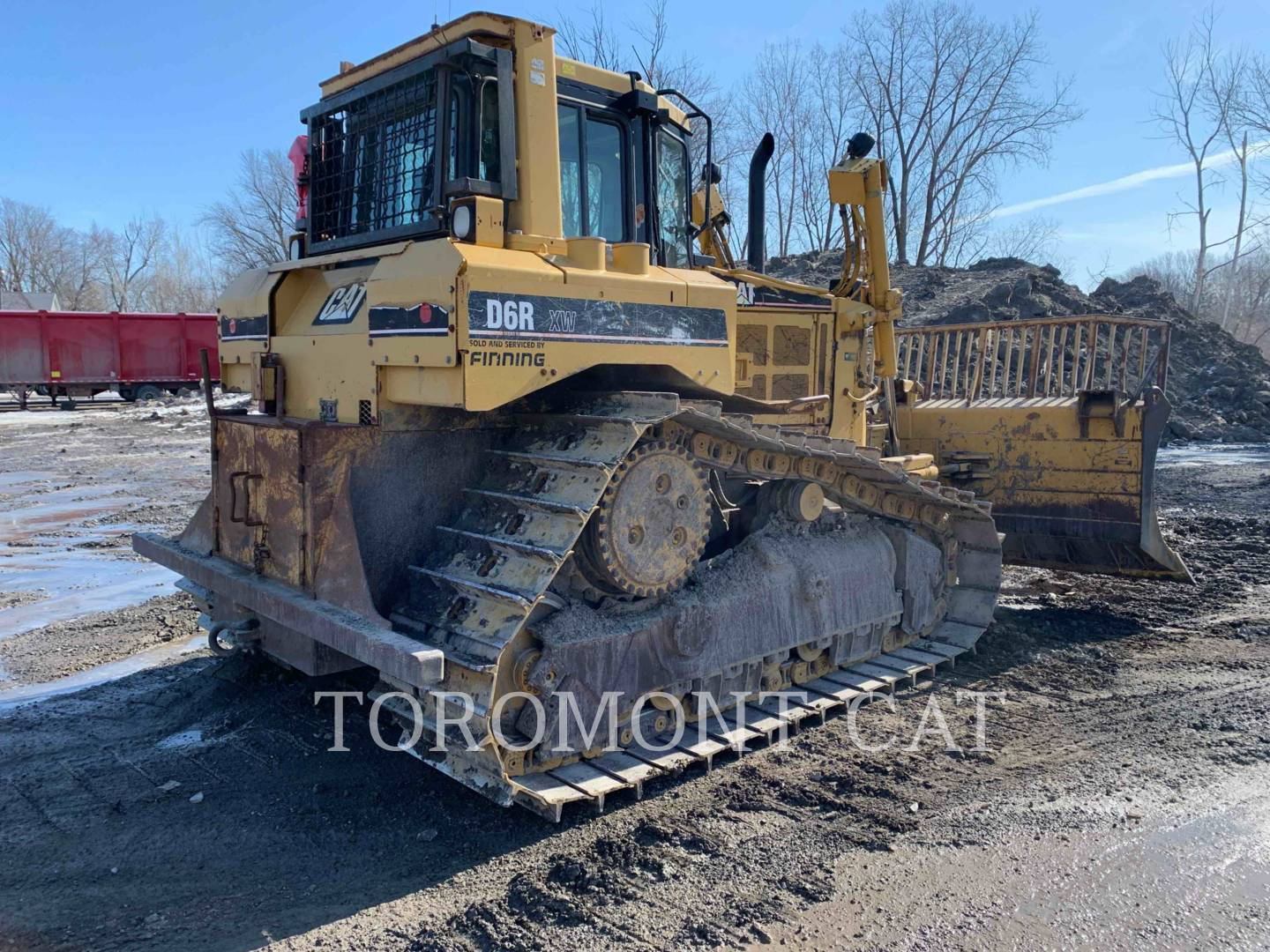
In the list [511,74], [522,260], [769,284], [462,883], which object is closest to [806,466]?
[769,284]

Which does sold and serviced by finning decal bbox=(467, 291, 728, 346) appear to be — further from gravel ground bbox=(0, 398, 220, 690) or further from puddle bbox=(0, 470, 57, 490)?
puddle bbox=(0, 470, 57, 490)

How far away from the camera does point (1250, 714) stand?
5.13 m

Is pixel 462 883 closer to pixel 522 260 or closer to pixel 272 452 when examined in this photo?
pixel 272 452

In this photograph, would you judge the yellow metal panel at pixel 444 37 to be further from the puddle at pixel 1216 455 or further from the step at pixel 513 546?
the puddle at pixel 1216 455

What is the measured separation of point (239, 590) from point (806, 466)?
119 inches

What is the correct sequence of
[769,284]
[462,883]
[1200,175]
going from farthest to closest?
[1200,175] → [769,284] → [462,883]

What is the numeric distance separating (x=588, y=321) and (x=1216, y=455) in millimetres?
16248

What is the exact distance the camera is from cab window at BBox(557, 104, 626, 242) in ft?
15.6

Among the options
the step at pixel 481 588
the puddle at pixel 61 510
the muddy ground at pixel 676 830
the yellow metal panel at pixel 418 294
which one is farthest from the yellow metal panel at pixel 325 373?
the puddle at pixel 61 510

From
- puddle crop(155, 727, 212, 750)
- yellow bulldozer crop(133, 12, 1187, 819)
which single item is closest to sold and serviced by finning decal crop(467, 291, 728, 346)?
yellow bulldozer crop(133, 12, 1187, 819)

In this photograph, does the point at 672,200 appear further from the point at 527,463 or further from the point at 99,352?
the point at 99,352

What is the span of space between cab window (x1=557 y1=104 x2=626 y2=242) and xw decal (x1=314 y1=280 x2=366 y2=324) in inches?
40.7

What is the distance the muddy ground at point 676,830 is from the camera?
10.8ft

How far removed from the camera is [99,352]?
27.5 metres
